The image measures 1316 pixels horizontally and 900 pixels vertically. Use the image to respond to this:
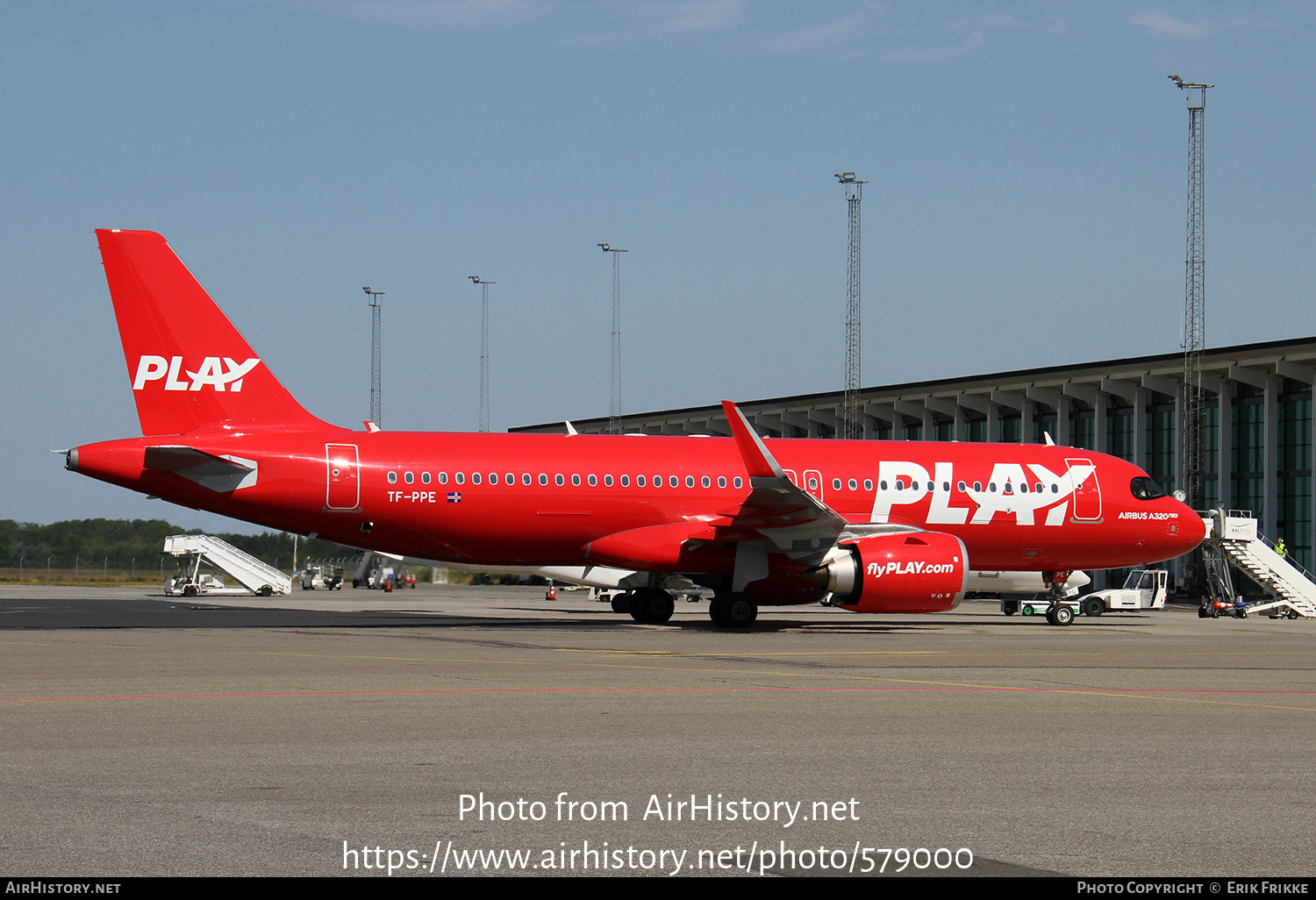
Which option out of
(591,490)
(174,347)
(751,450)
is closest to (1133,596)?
(751,450)

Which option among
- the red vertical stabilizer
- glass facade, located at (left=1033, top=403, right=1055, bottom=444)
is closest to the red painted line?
the red vertical stabilizer

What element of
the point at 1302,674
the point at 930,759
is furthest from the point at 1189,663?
the point at 930,759

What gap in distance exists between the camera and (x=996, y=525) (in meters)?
30.9

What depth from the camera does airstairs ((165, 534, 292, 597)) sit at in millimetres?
61500

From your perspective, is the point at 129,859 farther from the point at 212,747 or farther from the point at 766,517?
the point at 766,517

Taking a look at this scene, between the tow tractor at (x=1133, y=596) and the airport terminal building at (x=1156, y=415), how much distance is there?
13.5 meters

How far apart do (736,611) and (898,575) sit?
347 cm

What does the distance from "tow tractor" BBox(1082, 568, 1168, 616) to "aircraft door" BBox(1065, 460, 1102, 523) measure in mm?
14621

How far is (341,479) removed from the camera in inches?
1058

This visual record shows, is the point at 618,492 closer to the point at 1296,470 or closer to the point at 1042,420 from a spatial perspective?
the point at 1296,470

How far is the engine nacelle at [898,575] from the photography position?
26484mm

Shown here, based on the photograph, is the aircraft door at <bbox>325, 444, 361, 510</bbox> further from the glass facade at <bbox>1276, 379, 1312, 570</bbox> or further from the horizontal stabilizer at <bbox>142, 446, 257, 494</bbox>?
the glass facade at <bbox>1276, 379, 1312, 570</bbox>
